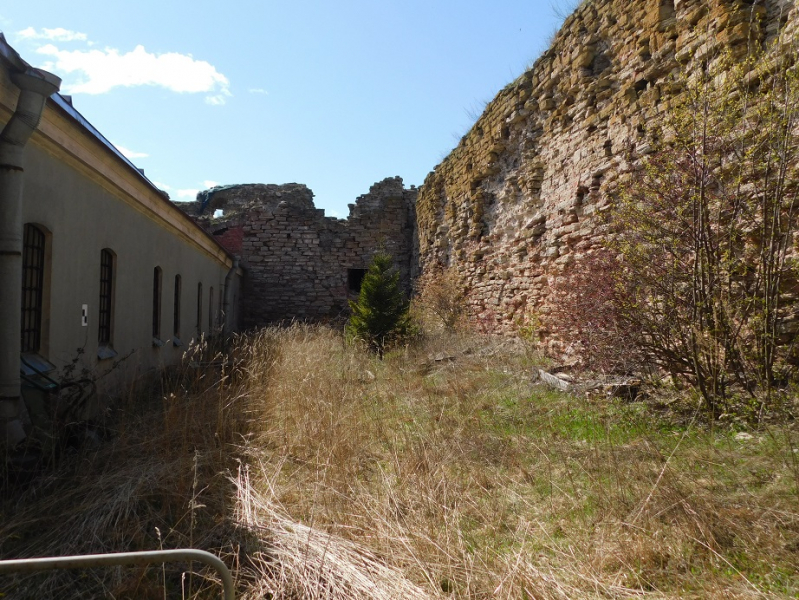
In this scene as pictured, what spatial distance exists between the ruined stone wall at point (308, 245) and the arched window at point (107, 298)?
12.6 meters

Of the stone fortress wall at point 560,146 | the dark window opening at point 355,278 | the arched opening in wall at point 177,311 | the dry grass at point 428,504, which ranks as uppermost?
the stone fortress wall at point 560,146

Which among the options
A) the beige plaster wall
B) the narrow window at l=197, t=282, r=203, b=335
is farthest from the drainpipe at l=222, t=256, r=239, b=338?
the beige plaster wall

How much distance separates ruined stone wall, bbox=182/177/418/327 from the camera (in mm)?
19938

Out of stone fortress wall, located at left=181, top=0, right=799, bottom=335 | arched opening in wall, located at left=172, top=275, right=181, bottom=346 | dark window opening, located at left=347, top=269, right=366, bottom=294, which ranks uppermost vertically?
stone fortress wall, located at left=181, top=0, right=799, bottom=335

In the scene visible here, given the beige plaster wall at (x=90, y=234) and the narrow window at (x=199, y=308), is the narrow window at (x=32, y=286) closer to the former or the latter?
the beige plaster wall at (x=90, y=234)

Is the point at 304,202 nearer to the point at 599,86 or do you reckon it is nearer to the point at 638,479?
the point at 599,86

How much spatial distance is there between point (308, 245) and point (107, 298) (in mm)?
13156

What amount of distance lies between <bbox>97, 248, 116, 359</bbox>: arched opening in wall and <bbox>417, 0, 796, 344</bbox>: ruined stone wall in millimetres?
5779

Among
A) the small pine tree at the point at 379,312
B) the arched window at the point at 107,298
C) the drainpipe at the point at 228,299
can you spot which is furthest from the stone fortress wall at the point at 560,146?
the arched window at the point at 107,298

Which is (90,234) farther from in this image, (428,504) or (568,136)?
(568,136)

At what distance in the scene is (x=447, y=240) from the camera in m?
14.9

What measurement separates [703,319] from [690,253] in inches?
26.8

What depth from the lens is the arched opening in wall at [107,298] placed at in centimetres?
698

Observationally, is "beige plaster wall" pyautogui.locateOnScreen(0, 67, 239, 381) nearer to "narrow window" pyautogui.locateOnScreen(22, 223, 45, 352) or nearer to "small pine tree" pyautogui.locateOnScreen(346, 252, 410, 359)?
"narrow window" pyautogui.locateOnScreen(22, 223, 45, 352)
